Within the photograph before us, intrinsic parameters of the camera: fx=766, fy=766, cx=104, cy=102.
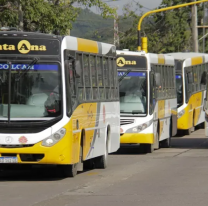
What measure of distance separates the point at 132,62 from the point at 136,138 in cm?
221

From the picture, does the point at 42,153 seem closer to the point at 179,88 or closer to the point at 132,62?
the point at 132,62

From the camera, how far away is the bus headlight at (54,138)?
13.7 meters

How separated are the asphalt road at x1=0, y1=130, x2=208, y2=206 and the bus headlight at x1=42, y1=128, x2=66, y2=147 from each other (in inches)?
28.8

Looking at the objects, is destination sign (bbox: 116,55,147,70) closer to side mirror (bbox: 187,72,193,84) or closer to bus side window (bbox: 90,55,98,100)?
bus side window (bbox: 90,55,98,100)

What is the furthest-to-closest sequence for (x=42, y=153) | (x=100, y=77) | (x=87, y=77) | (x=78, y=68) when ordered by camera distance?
(x=100, y=77) → (x=87, y=77) → (x=78, y=68) → (x=42, y=153)

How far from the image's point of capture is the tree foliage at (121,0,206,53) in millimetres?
62656

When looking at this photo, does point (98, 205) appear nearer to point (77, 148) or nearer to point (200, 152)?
point (77, 148)

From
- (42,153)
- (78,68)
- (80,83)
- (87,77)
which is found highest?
(78,68)

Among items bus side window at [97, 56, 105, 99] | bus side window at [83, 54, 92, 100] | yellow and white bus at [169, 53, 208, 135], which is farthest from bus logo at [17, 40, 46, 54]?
yellow and white bus at [169, 53, 208, 135]

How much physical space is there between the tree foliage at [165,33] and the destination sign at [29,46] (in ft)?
154

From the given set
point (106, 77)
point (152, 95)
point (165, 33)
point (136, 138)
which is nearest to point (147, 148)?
point (136, 138)

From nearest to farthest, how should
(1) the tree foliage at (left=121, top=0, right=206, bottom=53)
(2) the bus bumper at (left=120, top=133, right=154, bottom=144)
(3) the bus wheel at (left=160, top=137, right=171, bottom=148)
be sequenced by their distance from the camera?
(2) the bus bumper at (left=120, top=133, right=154, bottom=144)
(3) the bus wheel at (left=160, top=137, right=171, bottom=148)
(1) the tree foliage at (left=121, top=0, right=206, bottom=53)

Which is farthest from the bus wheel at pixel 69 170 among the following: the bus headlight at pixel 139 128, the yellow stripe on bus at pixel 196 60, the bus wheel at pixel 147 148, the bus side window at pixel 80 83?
the yellow stripe on bus at pixel 196 60

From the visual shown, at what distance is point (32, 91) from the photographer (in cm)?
1392
